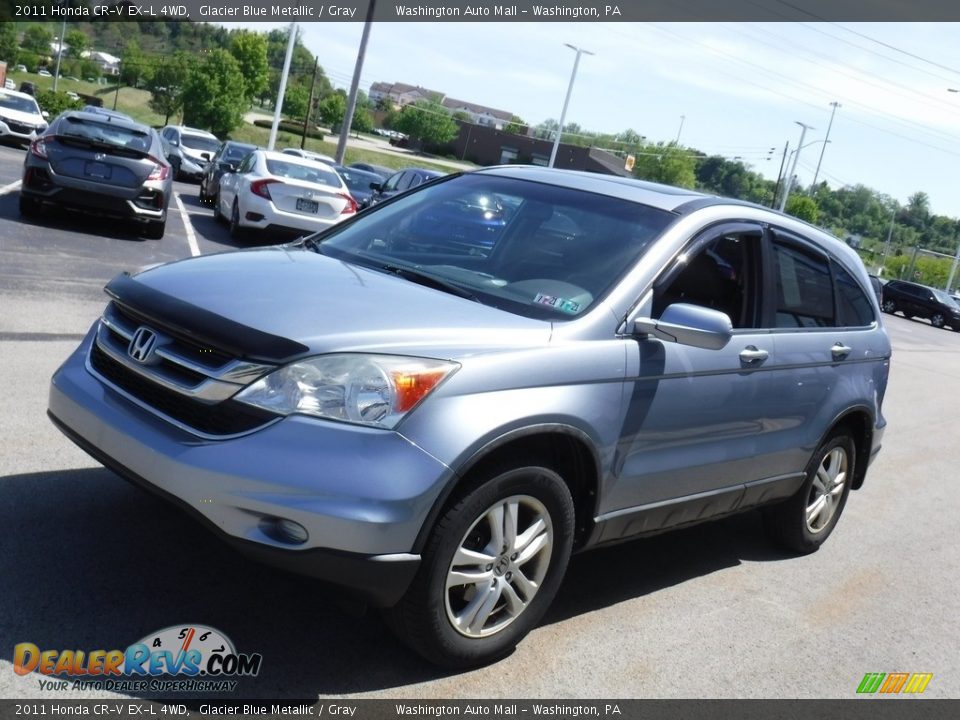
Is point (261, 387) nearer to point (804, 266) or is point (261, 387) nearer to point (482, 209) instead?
point (482, 209)

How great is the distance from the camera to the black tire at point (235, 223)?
53.8ft

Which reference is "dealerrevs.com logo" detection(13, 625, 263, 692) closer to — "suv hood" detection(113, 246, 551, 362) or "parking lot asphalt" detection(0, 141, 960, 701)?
"parking lot asphalt" detection(0, 141, 960, 701)

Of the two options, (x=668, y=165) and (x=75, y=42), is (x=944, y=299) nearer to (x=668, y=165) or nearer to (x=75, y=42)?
(x=668, y=165)

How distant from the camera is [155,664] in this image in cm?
346

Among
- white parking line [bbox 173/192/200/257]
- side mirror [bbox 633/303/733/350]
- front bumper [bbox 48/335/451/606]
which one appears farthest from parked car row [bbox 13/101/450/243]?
front bumper [bbox 48/335/451/606]

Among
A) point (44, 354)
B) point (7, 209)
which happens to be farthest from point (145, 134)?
point (44, 354)

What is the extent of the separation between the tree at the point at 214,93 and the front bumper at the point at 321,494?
8711 cm

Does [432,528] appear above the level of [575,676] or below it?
above

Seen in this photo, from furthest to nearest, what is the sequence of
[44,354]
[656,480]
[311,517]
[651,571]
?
[44,354] → [651,571] → [656,480] → [311,517]

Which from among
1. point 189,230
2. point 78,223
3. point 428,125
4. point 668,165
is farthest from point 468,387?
point 428,125

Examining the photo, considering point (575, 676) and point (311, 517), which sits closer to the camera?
point (311, 517)

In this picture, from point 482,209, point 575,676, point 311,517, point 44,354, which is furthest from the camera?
point 44,354

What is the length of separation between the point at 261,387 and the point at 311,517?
0.46 m

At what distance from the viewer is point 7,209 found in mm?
14016
